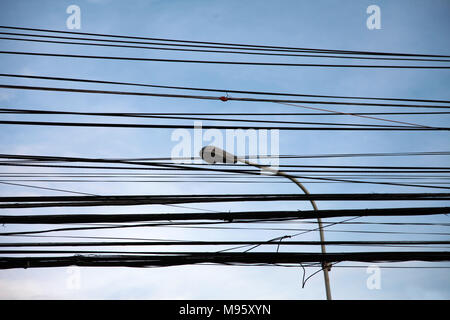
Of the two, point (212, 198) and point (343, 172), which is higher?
point (343, 172)

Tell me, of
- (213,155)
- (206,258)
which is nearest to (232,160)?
(213,155)

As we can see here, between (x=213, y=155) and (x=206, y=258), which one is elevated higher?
(x=213, y=155)

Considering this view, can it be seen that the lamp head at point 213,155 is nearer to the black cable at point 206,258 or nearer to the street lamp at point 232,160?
the street lamp at point 232,160

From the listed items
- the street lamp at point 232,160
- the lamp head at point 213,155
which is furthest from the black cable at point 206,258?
the lamp head at point 213,155

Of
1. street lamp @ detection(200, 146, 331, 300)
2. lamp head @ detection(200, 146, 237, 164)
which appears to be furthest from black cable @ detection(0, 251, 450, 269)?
lamp head @ detection(200, 146, 237, 164)

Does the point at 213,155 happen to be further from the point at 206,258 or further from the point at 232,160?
the point at 206,258

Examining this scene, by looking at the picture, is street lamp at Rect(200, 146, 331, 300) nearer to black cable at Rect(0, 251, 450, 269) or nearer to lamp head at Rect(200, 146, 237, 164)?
lamp head at Rect(200, 146, 237, 164)

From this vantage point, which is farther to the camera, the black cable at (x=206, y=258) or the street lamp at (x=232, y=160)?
the black cable at (x=206, y=258)

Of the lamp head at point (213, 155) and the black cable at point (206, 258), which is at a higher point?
the lamp head at point (213, 155)

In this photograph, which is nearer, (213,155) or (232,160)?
(213,155)
